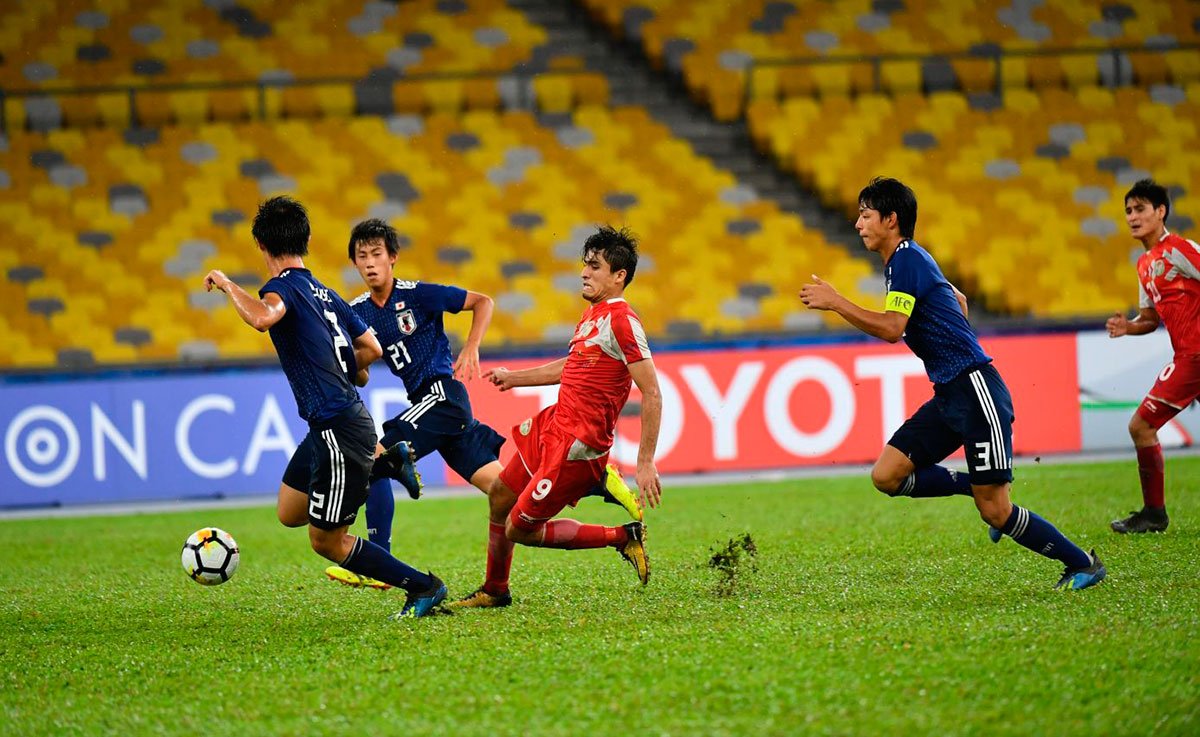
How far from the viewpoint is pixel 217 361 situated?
43.1ft

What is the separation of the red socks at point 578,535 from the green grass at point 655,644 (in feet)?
0.90

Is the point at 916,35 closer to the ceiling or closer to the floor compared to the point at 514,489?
closer to the ceiling

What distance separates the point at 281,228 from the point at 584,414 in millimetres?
1633

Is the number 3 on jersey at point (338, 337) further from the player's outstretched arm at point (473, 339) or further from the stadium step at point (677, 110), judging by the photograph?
the stadium step at point (677, 110)

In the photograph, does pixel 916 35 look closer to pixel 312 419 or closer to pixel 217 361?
pixel 217 361

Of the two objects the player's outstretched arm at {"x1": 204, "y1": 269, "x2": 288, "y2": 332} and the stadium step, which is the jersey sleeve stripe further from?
the stadium step

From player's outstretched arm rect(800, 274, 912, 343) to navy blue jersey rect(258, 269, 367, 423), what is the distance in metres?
2.15

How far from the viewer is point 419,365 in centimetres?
757

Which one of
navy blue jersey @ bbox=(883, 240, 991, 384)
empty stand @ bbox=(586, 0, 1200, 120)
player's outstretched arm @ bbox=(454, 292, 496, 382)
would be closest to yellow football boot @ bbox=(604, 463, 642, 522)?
player's outstretched arm @ bbox=(454, 292, 496, 382)

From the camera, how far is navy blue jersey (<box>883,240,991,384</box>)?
6215 millimetres

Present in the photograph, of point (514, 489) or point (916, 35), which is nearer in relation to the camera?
point (514, 489)

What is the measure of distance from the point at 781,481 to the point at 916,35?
9475mm

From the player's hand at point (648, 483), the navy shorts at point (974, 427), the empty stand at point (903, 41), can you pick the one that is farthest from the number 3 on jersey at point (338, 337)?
the empty stand at point (903, 41)

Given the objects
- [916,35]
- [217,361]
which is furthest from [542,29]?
[217,361]
